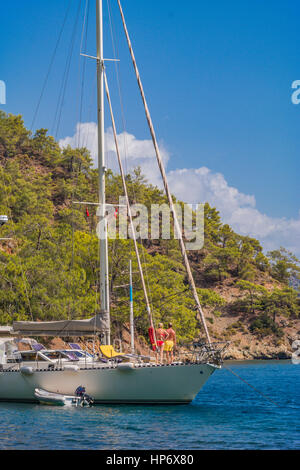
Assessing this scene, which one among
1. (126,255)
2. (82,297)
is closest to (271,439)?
(82,297)

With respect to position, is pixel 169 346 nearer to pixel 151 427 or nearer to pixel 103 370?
pixel 103 370

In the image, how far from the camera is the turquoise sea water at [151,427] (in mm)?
13828

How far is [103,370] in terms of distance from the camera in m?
19.5

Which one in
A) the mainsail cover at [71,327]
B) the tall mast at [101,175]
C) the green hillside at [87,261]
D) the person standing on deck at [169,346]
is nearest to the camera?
the person standing on deck at [169,346]

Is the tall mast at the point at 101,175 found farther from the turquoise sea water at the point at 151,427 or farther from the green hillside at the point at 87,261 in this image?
the turquoise sea water at the point at 151,427

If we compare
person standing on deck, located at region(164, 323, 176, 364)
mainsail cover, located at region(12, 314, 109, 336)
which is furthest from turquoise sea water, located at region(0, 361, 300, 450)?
mainsail cover, located at region(12, 314, 109, 336)

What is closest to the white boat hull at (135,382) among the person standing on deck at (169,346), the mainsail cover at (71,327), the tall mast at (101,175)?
the person standing on deck at (169,346)

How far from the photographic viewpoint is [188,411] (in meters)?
18.7

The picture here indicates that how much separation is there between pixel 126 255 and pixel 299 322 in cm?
4955

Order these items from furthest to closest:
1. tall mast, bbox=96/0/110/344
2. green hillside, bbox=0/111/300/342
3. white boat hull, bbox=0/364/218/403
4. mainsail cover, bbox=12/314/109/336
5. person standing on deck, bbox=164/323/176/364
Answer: green hillside, bbox=0/111/300/342, tall mast, bbox=96/0/110/344, mainsail cover, bbox=12/314/109/336, person standing on deck, bbox=164/323/176/364, white boat hull, bbox=0/364/218/403

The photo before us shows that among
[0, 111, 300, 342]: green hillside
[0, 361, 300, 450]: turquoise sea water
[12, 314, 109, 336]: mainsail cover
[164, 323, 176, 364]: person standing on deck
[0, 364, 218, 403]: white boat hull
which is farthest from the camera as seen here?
[0, 111, 300, 342]: green hillside

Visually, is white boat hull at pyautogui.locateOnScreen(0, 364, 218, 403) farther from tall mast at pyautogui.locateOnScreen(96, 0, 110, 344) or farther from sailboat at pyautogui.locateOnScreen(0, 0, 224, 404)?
tall mast at pyautogui.locateOnScreen(96, 0, 110, 344)

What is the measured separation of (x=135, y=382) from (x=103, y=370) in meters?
1.23

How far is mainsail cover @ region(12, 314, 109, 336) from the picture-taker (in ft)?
70.6
